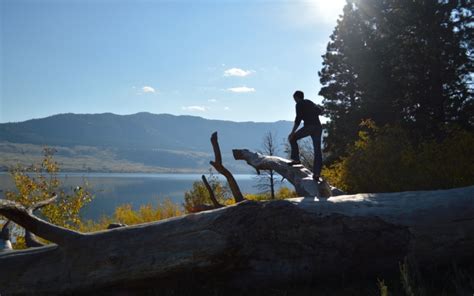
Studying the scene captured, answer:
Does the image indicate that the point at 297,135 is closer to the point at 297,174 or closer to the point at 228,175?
the point at 297,174

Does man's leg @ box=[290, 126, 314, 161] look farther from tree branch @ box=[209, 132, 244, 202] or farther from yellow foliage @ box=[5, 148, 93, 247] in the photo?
yellow foliage @ box=[5, 148, 93, 247]

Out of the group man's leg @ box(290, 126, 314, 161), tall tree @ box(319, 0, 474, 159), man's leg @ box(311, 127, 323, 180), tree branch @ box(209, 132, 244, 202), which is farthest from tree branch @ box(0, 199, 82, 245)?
tall tree @ box(319, 0, 474, 159)

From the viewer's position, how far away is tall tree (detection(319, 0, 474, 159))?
67.3 feet

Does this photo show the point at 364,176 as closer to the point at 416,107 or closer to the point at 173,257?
the point at 416,107

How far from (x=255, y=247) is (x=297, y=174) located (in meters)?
4.93

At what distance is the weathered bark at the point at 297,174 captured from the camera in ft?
26.7

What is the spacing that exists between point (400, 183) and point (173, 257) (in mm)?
14378

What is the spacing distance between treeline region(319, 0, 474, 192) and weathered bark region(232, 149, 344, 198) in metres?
7.95

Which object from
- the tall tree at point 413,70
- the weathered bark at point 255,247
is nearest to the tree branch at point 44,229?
the weathered bark at point 255,247

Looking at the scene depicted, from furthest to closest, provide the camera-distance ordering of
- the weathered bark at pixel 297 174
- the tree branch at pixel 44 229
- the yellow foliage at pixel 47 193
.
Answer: the yellow foliage at pixel 47 193 → the weathered bark at pixel 297 174 → the tree branch at pixel 44 229

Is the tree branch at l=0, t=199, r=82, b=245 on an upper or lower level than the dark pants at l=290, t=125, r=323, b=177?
lower

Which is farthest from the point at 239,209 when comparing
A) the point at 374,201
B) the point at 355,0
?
the point at 355,0

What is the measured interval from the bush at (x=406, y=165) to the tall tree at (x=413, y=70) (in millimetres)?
2771

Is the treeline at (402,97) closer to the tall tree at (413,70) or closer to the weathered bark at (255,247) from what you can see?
the tall tree at (413,70)
